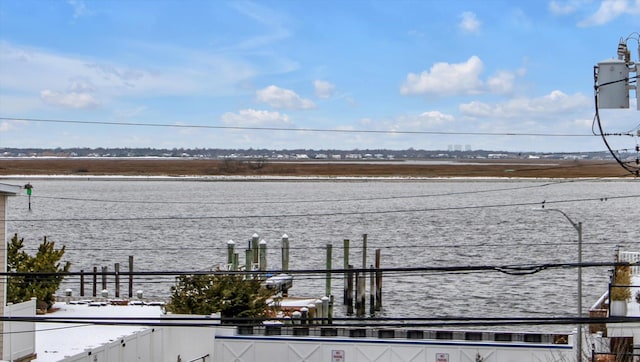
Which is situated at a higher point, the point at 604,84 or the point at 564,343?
the point at 604,84

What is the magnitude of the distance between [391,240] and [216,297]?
51885 millimetres

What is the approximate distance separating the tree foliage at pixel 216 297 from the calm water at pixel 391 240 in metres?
7.34

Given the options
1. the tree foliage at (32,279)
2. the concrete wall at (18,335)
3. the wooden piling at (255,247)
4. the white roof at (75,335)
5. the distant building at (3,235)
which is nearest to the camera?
the distant building at (3,235)

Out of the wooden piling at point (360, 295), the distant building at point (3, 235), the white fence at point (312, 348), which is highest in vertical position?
the distant building at point (3, 235)

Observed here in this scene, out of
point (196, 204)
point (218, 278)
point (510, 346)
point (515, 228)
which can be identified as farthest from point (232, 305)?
point (196, 204)

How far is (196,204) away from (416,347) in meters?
107

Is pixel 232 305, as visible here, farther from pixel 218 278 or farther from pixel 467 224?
pixel 467 224

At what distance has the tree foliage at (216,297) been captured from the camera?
98.1 ft

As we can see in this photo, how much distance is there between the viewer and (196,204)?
131375 mm

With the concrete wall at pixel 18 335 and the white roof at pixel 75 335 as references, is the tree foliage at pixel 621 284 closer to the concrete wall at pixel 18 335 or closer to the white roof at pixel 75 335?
the white roof at pixel 75 335

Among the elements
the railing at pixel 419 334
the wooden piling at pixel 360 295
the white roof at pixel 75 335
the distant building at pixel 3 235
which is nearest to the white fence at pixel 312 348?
the railing at pixel 419 334

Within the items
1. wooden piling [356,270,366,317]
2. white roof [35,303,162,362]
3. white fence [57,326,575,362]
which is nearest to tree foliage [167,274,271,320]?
white roof [35,303,162,362]

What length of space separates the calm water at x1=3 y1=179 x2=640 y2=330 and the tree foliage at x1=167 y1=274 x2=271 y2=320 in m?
7.34

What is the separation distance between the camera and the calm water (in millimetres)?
50094
